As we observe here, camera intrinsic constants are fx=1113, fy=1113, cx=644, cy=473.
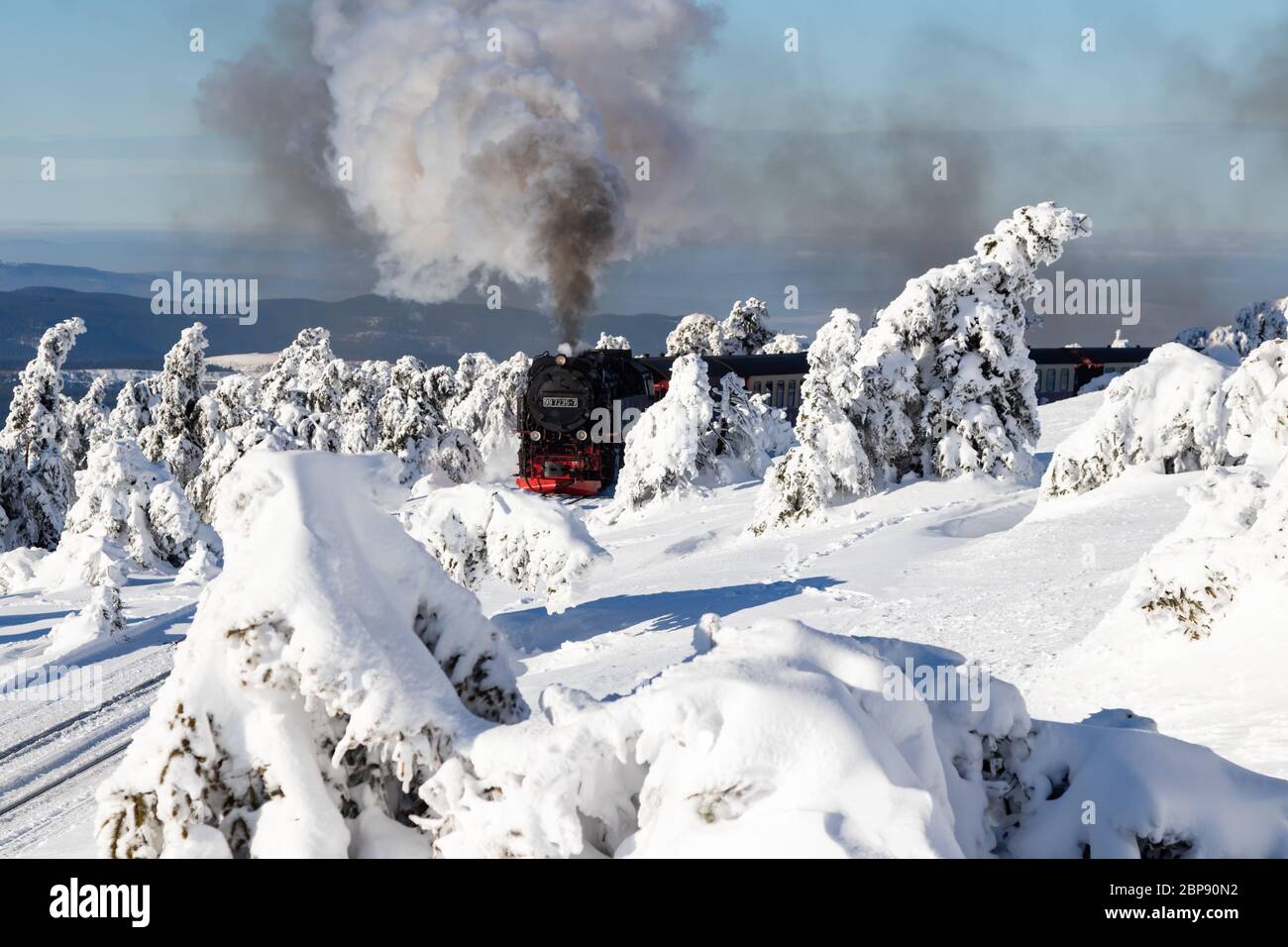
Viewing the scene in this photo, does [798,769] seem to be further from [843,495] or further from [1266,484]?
[843,495]

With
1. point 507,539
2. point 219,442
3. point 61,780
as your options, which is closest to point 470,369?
point 219,442

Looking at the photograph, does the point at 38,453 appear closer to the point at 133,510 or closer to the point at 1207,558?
the point at 133,510

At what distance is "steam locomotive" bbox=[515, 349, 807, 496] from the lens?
135 ft

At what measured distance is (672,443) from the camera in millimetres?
38781

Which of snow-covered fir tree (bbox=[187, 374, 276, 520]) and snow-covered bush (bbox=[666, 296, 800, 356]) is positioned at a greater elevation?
snow-covered bush (bbox=[666, 296, 800, 356])

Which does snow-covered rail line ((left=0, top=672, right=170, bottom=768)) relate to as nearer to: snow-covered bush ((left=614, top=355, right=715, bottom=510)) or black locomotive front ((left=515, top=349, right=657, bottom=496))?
snow-covered bush ((left=614, top=355, right=715, bottom=510))

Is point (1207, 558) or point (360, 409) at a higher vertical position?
point (360, 409)

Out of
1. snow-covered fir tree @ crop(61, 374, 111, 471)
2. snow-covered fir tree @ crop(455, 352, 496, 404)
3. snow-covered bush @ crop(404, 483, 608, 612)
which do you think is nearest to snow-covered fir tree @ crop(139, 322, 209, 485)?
snow-covered fir tree @ crop(61, 374, 111, 471)

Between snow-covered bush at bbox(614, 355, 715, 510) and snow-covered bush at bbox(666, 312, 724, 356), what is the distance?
4150 cm

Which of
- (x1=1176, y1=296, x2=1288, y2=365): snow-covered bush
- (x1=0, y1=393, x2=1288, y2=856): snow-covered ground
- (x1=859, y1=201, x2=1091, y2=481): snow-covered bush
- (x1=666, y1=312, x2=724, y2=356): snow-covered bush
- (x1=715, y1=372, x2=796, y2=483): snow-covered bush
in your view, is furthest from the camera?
(x1=666, y1=312, x2=724, y2=356): snow-covered bush

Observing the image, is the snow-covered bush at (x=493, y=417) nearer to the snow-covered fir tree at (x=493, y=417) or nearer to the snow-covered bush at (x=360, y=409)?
the snow-covered fir tree at (x=493, y=417)

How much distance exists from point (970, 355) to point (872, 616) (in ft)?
45.8
